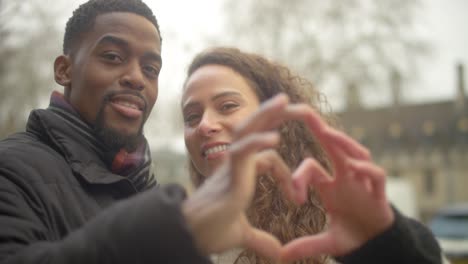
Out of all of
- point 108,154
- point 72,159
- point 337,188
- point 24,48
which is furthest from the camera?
point 24,48

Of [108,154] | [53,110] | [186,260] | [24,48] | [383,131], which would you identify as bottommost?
[383,131]

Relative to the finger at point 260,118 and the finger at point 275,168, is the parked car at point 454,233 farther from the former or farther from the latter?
the finger at point 260,118

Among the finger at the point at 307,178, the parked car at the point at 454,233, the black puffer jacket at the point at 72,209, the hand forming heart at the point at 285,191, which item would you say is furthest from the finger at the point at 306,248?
the parked car at the point at 454,233

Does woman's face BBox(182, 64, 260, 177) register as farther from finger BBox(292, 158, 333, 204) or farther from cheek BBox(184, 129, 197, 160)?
finger BBox(292, 158, 333, 204)

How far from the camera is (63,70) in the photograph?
1.75 metres

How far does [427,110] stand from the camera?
39.5m

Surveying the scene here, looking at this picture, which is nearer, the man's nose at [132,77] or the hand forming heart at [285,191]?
the hand forming heart at [285,191]

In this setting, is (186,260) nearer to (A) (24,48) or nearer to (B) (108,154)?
(B) (108,154)

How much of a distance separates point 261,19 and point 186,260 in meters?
17.3

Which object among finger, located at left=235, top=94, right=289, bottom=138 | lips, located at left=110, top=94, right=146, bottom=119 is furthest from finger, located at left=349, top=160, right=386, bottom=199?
lips, located at left=110, top=94, right=146, bottom=119

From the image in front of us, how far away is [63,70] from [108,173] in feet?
1.58

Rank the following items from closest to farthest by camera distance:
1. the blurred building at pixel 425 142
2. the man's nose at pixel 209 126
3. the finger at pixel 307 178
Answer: the finger at pixel 307 178, the man's nose at pixel 209 126, the blurred building at pixel 425 142

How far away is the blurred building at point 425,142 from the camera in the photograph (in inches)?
1462

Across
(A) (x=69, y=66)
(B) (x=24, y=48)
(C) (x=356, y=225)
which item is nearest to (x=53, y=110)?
(A) (x=69, y=66)
